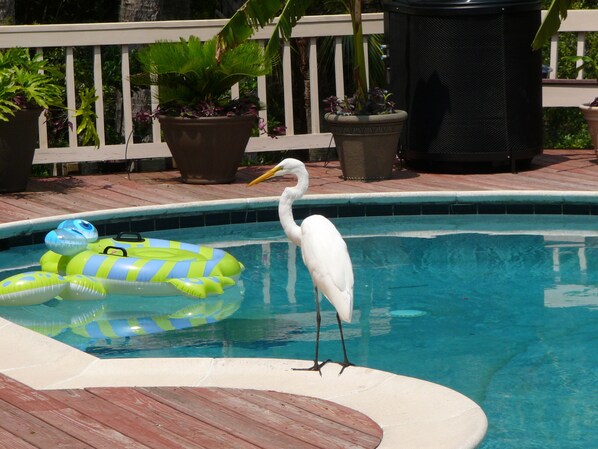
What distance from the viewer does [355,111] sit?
998 centimetres

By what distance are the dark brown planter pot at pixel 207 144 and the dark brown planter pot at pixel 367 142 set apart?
743 millimetres

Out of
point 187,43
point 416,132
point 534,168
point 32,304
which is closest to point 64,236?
point 32,304

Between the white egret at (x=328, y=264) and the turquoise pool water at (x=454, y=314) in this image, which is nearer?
the white egret at (x=328, y=264)

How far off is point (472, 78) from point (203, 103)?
2.23 m

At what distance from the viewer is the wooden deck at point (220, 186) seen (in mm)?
9375

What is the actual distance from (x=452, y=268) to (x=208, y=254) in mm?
1617

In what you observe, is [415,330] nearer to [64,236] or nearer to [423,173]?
[64,236]

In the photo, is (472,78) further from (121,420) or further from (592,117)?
(121,420)

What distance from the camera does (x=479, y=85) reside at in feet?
33.3

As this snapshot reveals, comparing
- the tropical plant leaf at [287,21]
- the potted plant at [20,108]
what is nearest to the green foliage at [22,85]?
the potted plant at [20,108]

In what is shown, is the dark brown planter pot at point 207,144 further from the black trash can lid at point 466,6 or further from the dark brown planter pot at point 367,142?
the black trash can lid at point 466,6

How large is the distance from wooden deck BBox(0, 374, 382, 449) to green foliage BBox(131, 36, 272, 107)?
528 cm

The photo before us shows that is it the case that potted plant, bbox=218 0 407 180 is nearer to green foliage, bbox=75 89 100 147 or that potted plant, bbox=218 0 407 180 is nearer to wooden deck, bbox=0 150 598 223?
wooden deck, bbox=0 150 598 223

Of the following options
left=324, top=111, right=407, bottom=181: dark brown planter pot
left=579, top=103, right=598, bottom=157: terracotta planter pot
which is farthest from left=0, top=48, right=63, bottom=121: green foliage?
left=579, top=103, right=598, bottom=157: terracotta planter pot
